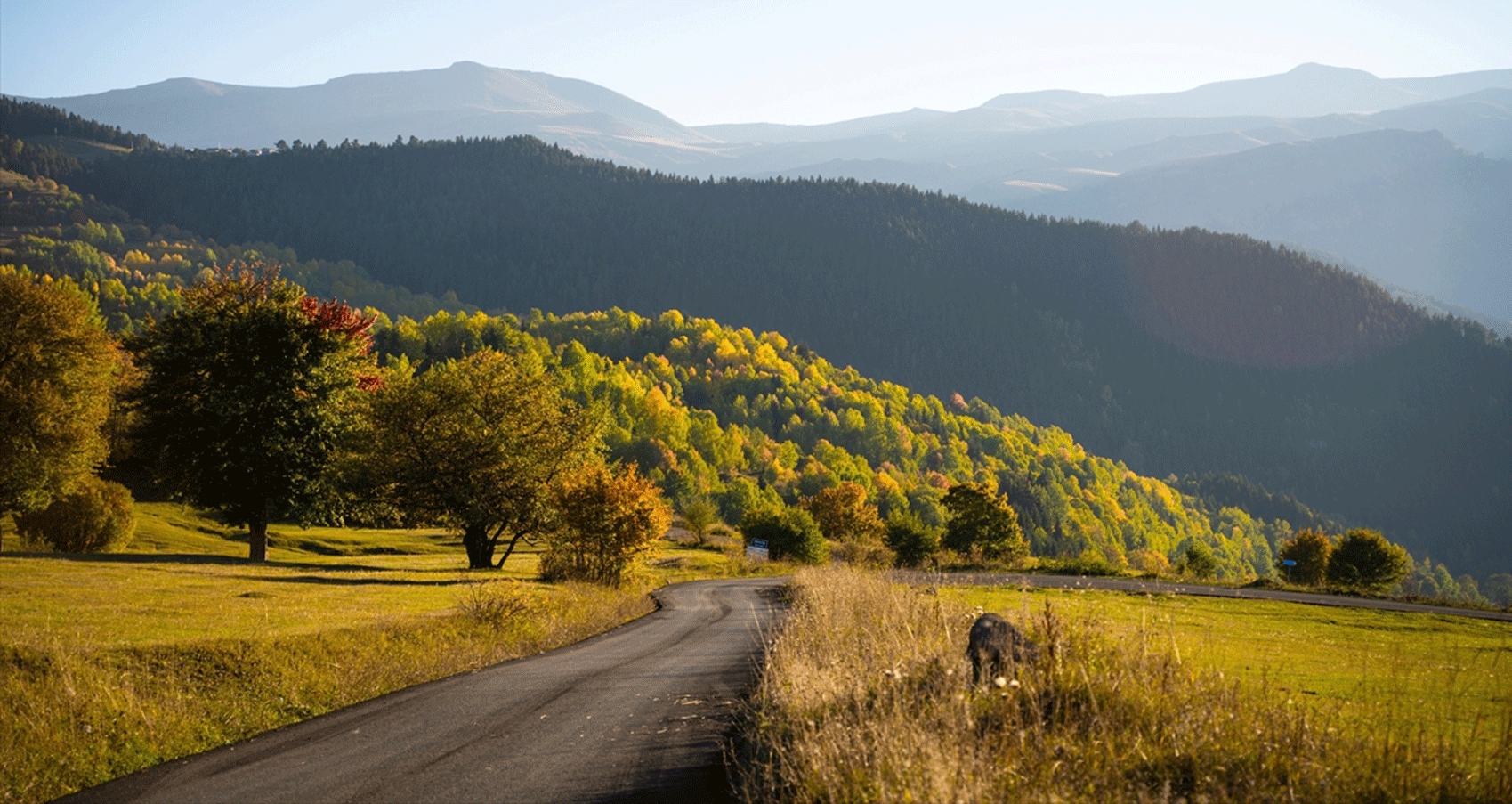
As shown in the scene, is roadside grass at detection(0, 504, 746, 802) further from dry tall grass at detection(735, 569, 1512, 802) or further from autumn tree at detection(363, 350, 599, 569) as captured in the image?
dry tall grass at detection(735, 569, 1512, 802)

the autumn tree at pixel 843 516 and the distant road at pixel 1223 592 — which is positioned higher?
the distant road at pixel 1223 592

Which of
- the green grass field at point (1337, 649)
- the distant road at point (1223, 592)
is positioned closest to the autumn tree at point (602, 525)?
the distant road at point (1223, 592)

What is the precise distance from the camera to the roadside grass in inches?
587

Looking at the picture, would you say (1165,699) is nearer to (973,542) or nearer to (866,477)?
(973,542)

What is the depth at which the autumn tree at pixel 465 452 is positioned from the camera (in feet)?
159

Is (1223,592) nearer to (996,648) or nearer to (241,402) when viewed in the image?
(996,648)

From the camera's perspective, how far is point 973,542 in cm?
7994

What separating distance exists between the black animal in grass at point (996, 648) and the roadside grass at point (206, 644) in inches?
473

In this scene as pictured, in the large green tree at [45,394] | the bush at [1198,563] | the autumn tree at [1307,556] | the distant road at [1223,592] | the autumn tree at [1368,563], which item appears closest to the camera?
the distant road at [1223,592]

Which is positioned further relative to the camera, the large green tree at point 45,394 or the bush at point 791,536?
the bush at point 791,536

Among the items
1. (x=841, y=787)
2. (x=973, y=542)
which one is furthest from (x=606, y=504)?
(x=973, y=542)

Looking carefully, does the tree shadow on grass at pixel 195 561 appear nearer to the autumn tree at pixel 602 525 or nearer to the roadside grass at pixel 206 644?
the roadside grass at pixel 206 644

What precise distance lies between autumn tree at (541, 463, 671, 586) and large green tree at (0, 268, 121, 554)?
80.0 feet

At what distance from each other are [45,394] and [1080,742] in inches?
2054
